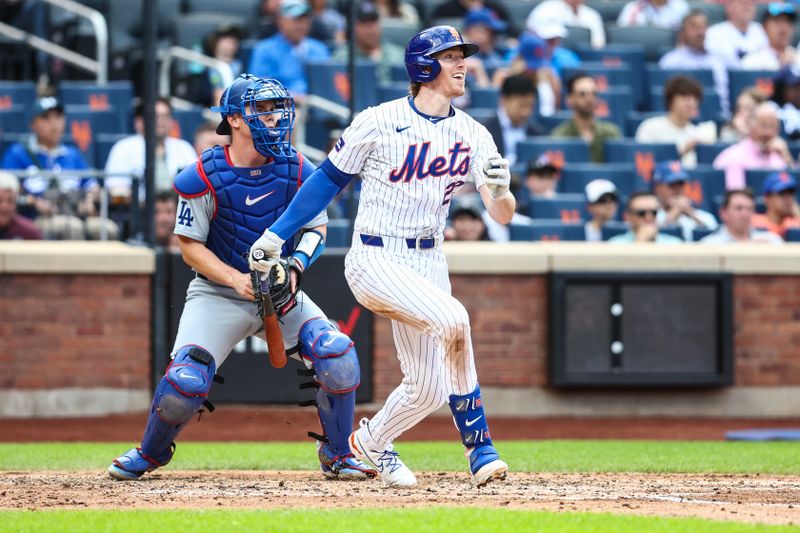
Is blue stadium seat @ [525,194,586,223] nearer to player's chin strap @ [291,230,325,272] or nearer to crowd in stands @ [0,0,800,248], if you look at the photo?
crowd in stands @ [0,0,800,248]

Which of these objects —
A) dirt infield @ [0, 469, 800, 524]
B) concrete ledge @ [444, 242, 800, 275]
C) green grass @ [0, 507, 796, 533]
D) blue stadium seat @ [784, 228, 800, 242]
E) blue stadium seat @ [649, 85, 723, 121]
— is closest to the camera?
green grass @ [0, 507, 796, 533]

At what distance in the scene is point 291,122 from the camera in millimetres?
6922

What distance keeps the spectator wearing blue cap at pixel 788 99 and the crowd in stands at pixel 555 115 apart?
0.04 ft

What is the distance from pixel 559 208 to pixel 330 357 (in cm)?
550

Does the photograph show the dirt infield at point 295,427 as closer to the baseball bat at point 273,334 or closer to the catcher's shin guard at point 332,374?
the catcher's shin guard at point 332,374

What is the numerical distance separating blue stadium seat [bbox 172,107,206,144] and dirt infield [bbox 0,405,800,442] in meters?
2.77

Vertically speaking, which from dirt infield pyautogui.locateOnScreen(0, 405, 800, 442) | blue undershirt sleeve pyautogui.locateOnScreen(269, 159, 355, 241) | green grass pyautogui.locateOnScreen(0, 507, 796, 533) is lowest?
dirt infield pyautogui.locateOnScreen(0, 405, 800, 442)

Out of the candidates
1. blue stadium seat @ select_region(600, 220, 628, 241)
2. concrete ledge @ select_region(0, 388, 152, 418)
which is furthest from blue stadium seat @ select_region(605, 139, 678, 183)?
concrete ledge @ select_region(0, 388, 152, 418)

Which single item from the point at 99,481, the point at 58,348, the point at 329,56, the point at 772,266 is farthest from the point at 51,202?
the point at 772,266

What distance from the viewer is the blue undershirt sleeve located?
6.61 meters

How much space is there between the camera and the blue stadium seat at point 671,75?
14.3 metres

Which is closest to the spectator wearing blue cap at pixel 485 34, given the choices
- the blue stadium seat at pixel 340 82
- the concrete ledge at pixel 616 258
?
the blue stadium seat at pixel 340 82

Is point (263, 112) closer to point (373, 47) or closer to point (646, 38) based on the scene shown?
point (373, 47)

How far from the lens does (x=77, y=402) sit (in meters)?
10.9
